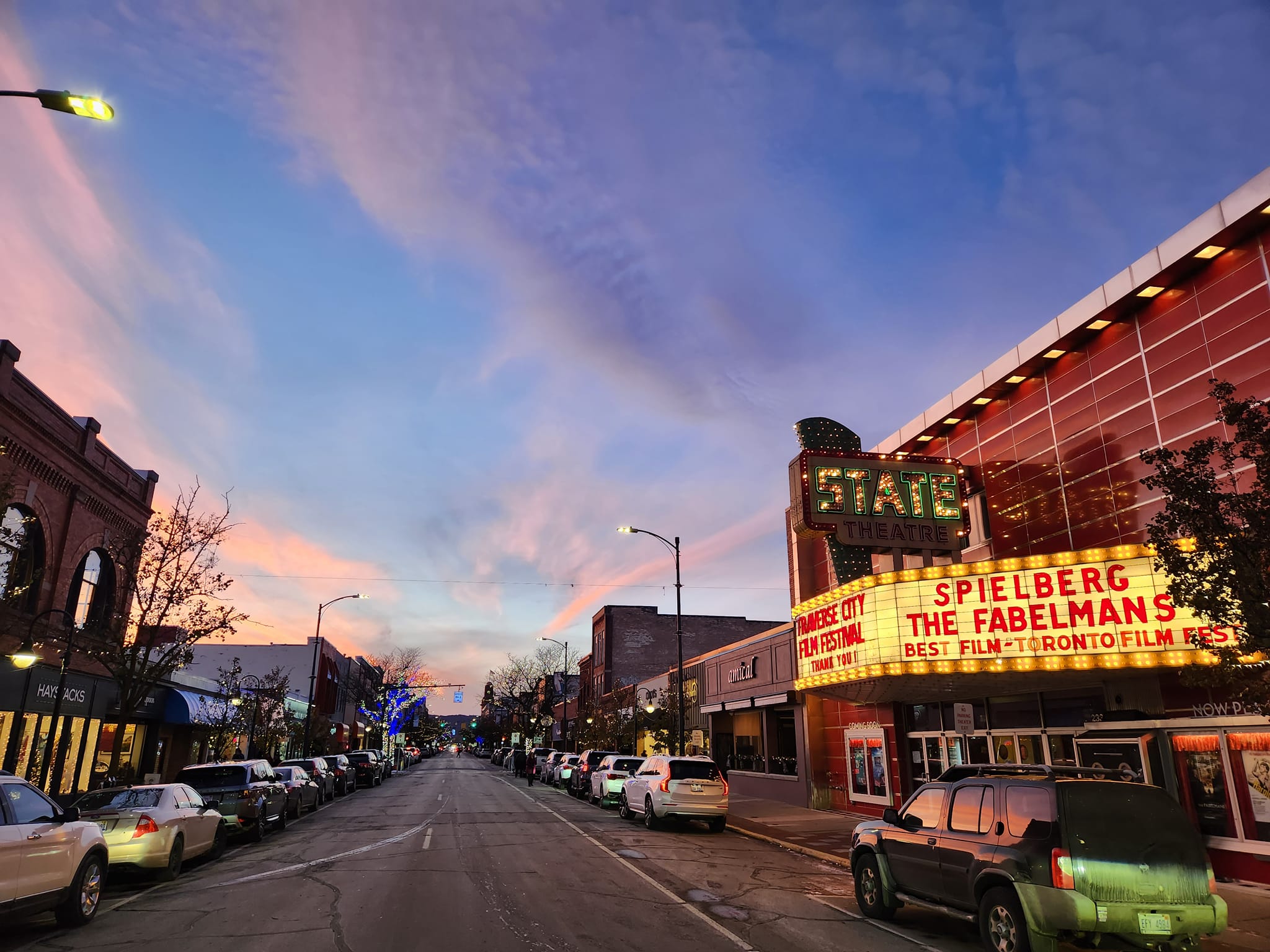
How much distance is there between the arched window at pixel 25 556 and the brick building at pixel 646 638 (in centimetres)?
4957

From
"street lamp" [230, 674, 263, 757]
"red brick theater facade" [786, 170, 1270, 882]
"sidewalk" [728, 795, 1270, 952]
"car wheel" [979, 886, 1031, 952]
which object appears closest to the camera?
"car wheel" [979, 886, 1031, 952]

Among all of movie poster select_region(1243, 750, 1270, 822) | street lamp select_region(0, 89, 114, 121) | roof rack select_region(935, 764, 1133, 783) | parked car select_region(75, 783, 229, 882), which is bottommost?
parked car select_region(75, 783, 229, 882)

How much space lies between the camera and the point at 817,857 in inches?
626

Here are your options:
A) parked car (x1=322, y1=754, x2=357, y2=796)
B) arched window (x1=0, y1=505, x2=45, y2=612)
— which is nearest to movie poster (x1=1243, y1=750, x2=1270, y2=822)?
arched window (x1=0, y1=505, x2=45, y2=612)

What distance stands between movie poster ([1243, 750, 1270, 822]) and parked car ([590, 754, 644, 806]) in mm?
16864

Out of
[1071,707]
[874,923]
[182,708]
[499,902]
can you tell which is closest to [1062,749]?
[1071,707]

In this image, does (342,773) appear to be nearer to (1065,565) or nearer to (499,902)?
(499,902)

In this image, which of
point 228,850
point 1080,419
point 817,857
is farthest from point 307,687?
point 1080,419

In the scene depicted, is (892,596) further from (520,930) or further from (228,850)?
(228,850)

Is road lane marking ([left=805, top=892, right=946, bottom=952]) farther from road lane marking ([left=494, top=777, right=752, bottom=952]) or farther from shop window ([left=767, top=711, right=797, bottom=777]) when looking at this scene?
shop window ([left=767, top=711, right=797, bottom=777])

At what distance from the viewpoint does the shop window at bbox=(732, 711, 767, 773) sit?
3222 centimetres

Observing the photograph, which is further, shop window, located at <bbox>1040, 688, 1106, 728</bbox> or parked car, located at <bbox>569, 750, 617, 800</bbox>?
parked car, located at <bbox>569, 750, 617, 800</bbox>

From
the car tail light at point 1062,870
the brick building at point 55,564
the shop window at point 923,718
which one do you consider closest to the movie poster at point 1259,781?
the car tail light at point 1062,870

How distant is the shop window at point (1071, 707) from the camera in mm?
16266
